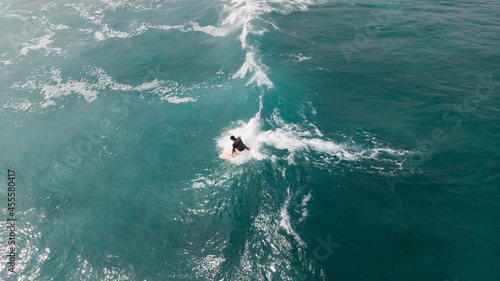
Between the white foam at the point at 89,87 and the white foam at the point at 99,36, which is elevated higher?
the white foam at the point at 99,36

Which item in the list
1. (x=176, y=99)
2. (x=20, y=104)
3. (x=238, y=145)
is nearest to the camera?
(x=238, y=145)

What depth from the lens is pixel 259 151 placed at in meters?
33.5

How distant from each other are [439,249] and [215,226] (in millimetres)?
21614

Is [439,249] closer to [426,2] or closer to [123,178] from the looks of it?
[123,178]

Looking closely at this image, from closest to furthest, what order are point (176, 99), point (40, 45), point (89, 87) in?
point (176, 99) → point (89, 87) → point (40, 45)

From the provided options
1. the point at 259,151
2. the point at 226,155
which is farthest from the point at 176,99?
the point at 259,151

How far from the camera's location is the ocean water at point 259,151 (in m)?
24.2

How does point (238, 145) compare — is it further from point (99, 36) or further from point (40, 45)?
point (40, 45)

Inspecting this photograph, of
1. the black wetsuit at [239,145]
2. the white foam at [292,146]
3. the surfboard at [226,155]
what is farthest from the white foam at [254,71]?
the surfboard at [226,155]

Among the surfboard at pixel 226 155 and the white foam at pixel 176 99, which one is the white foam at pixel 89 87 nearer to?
the white foam at pixel 176 99

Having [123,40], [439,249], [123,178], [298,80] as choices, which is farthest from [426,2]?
[123,178]

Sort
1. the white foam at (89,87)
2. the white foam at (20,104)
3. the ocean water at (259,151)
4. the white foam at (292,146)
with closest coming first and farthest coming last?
the ocean water at (259,151) → the white foam at (292,146) → the white foam at (20,104) → the white foam at (89,87)

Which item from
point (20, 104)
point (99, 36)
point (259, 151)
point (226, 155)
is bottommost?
point (20, 104)

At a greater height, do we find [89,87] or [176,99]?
[176,99]
